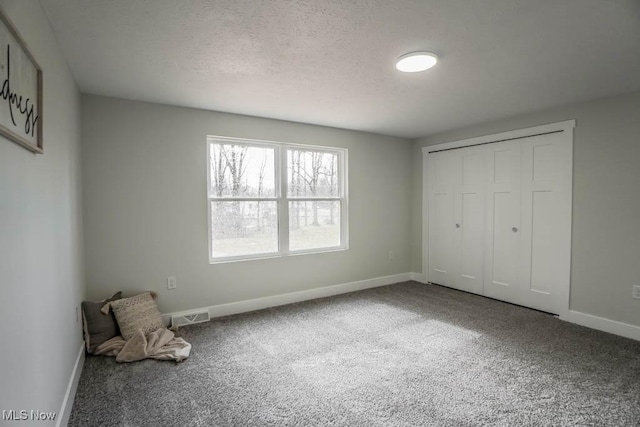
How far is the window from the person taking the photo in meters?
3.70

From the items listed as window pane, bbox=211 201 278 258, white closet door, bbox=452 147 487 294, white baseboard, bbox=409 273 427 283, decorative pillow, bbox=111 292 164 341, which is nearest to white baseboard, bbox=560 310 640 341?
white closet door, bbox=452 147 487 294

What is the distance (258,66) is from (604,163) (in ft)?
10.9

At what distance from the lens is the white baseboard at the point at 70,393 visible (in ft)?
5.81

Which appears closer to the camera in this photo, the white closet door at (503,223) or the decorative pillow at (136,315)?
the decorative pillow at (136,315)

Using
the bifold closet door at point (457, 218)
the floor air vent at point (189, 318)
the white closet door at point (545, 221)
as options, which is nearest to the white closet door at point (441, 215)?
the bifold closet door at point (457, 218)

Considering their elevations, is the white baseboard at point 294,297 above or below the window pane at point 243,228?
below

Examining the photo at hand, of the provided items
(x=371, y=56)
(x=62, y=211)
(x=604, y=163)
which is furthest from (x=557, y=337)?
(x=62, y=211)

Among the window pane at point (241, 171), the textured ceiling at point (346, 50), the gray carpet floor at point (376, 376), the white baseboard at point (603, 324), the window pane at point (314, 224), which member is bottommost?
the gray carpet floor at point (376, 376)

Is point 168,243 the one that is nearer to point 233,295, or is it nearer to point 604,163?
point 233,295

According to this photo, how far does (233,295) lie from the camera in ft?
12.2

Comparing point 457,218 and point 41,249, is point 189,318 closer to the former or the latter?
point 41,249

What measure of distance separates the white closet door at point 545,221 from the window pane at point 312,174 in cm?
230

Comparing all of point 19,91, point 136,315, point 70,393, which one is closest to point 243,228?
point 136,315

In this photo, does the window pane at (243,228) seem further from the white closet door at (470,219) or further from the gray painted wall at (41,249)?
the white closet door at (470,219)
